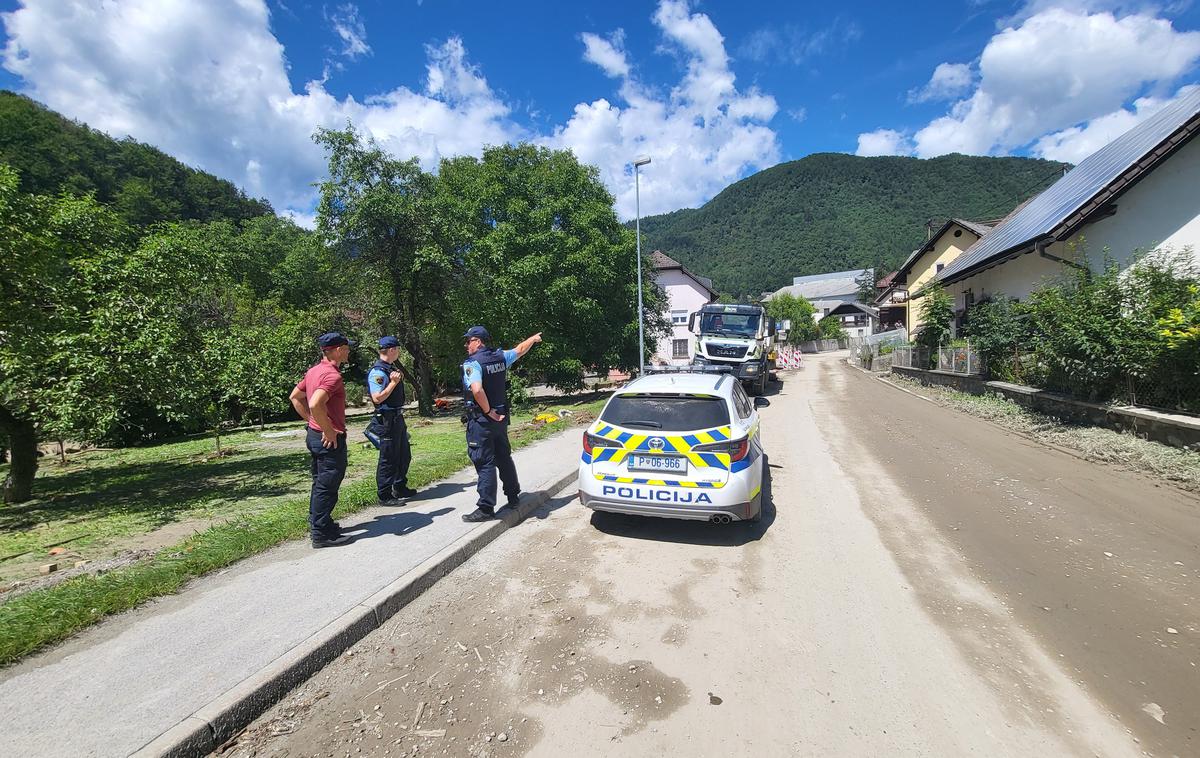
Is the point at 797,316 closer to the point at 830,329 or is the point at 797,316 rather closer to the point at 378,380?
the point at 830,329

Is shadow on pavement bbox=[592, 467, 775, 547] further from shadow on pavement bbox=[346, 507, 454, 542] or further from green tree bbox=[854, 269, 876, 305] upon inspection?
green tree bbox=[854, 269, 876, 305]

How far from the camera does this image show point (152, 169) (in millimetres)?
52219

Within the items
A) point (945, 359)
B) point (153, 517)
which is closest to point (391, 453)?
point (153, 517)

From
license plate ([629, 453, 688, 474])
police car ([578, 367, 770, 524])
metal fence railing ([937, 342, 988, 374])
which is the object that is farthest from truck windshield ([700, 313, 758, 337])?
license plate ([629, 453, 688, 474])

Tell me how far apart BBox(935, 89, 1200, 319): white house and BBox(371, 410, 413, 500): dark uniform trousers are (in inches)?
→ 558

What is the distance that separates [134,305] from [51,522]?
2.82m

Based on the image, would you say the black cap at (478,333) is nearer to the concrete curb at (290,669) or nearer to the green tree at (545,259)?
the concrete curb at (290,669)

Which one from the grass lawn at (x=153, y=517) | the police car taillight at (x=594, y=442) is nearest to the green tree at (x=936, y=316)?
the grass lawn at (x=153, y=517)

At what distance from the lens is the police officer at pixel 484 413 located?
16.8 feet

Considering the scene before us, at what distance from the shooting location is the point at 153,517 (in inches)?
244

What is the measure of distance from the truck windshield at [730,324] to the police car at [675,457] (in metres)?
13.2

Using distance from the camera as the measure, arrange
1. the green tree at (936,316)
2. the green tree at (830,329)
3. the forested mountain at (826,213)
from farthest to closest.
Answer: the forested mountain at (826,213)
the green tree at (830,329)
the green tree at (936,316)

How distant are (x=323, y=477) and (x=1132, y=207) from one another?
17882 mm

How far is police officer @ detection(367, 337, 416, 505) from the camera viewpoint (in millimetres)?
5820
